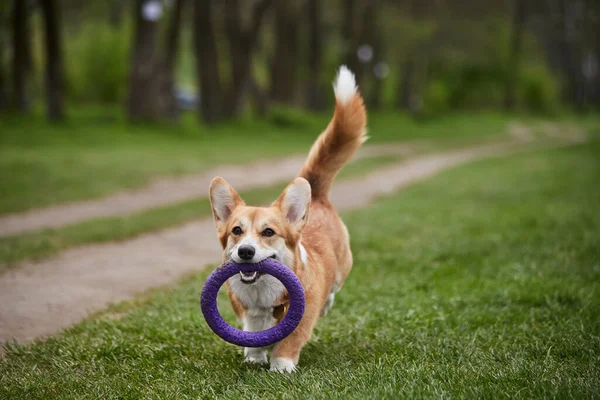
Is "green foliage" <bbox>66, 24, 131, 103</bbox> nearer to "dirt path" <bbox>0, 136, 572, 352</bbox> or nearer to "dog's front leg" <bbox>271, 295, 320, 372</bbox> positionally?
"dirt path" <bbox>0, 136, 572, 352</bbox>

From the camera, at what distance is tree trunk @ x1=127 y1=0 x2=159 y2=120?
19117 millimetres

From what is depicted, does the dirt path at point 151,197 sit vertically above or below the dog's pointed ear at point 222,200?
below

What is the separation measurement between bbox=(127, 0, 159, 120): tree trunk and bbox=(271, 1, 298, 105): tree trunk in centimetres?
926

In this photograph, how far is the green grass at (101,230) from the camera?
729 centimetres

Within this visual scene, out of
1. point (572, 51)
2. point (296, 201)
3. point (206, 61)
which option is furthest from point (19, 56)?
point (572, 51)

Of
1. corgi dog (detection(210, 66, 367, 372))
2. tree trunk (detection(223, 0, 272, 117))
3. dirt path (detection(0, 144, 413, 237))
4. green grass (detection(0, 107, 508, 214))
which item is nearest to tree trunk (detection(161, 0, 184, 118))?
green grass (detection(0, 107, 508, 214))

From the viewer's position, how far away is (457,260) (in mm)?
6945

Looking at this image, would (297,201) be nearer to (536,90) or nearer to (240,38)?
(240,38)

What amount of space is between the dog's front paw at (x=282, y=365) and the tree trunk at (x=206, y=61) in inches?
720

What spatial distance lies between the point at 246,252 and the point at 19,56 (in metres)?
19.5

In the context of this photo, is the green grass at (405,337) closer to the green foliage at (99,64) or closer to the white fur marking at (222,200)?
the white fur marking at (222,200)

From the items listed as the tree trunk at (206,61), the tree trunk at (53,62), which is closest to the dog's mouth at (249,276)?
the tree trunk at (53,62)

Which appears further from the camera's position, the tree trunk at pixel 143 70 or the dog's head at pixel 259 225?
the tree trunk at pixel 143 70

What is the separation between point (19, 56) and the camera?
67.8ft
